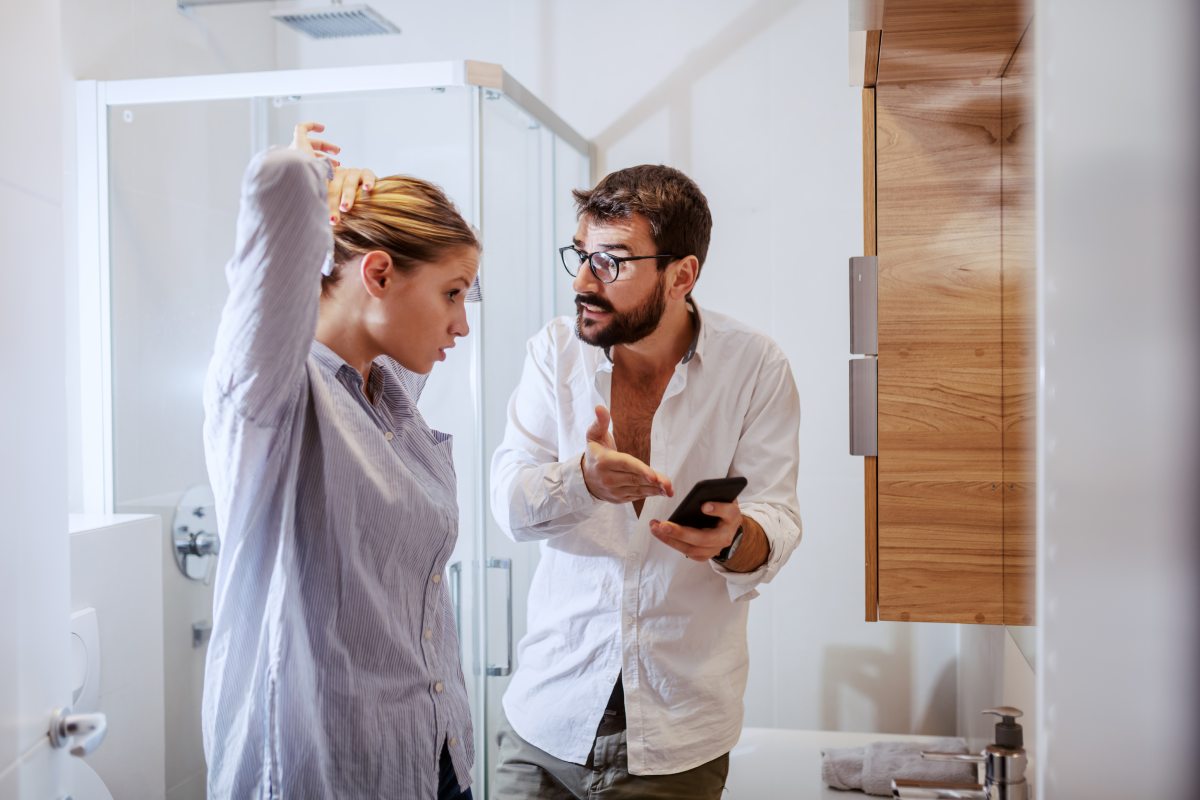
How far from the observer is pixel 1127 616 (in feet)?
0.75

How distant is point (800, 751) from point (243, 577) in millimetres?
1366

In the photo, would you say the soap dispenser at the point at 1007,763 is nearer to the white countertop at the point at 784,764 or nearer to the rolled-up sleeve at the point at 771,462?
the rolled-up sleeve at the point at 771,462

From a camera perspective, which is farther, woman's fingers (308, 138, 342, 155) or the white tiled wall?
the white tiled wall

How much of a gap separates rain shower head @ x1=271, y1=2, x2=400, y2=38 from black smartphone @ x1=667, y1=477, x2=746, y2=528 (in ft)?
4.65

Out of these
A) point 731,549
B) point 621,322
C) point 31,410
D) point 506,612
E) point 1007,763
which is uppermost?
point 621,322

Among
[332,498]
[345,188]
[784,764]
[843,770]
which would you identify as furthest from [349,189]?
[784,764]

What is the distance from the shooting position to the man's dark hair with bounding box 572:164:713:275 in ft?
4.86

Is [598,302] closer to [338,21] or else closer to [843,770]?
[843,770]

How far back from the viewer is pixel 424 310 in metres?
1.00

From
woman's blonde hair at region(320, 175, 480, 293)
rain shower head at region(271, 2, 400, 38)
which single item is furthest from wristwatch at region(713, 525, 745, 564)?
rain shower head at region(271, 2, 400, 38)

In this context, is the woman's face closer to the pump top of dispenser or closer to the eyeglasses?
the eyeglasses

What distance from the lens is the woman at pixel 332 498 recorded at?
29.2 inches

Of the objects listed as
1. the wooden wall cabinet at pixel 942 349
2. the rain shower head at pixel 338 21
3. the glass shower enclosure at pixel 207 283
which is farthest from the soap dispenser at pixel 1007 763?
the rain shower head at pixel 338 21

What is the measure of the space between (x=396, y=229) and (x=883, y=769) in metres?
1.24
